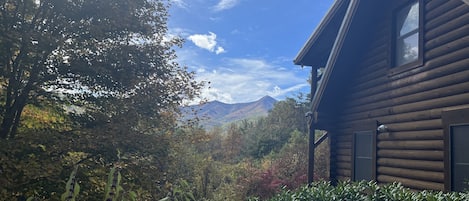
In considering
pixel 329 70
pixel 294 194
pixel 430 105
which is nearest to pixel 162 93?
pixel 329 70

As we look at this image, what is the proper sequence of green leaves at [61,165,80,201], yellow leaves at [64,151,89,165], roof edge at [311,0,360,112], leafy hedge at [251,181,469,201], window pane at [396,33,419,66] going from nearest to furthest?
green leaves at [61,165,80,201]
leafy hedge at [251,181,469,201]
window pane at [396,33,419,66]
roof edge at [311,0,360,112]
yellow leaves at [64,151,89,165]

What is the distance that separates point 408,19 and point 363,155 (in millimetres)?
2996

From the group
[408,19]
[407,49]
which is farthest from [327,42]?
[407,49]

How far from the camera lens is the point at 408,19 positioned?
7.29 metres

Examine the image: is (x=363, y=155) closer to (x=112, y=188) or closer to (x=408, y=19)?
(x=408, y=19)

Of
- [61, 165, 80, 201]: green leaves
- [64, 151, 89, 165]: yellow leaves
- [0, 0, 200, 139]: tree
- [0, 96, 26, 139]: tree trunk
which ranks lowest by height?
[64, 151, 89, 165]: yellow leaves

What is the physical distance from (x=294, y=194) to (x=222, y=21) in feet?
49.9

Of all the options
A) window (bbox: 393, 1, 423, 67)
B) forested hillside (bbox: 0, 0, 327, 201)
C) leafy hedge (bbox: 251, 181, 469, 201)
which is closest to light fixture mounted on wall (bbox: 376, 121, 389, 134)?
window (bbox: 393, 1, 423, 67)

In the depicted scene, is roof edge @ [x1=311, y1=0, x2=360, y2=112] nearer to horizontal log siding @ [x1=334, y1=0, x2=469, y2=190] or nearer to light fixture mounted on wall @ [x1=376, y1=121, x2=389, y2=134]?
horizontal log siding @ [x1=334, y1=0, x2=469, y2=190]

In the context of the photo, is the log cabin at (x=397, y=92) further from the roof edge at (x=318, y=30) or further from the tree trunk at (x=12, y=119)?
the tree trunk at (x=12, y=119)

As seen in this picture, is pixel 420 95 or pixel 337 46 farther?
pixel 337 46

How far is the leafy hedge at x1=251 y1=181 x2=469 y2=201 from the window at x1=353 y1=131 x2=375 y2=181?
2.68 m

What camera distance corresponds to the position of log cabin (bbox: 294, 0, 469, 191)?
19.2 ft

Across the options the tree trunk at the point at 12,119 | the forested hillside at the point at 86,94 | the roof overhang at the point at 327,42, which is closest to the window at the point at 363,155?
the roof overhang at the point at 327,42
